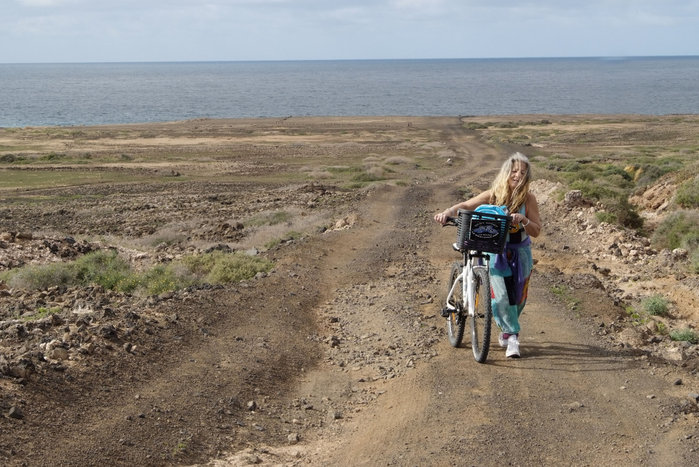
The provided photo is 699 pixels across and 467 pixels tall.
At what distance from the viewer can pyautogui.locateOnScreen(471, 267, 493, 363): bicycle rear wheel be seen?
23.2 feet

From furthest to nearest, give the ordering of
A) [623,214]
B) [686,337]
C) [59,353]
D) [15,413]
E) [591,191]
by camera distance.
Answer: [591,191]
[623,214]
[686,337]
[59,353]
[15,413]

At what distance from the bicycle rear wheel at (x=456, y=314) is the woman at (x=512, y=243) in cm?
46

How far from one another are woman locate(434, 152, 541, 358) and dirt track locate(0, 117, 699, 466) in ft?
1.61

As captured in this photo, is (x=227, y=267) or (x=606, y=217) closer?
(x=227, y=267)

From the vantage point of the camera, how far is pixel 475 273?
7.36 meters

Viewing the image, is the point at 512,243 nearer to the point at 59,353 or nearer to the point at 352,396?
the point at 352,396

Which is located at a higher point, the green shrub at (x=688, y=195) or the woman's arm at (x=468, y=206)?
the woman's arm at (x=468, y=206)

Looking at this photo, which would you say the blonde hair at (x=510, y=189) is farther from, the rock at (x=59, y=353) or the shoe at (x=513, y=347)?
the rock at (x=59, y=353)

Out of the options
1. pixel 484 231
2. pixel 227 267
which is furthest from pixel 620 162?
pixel 484 231

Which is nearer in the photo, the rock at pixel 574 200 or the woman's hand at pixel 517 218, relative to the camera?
the woman's hand at pixel 517 218

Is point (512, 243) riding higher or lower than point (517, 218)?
lower

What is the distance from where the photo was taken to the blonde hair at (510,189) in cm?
713

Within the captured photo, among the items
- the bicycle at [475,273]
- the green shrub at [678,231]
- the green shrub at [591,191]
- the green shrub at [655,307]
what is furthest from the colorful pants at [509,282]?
the green shrub at [591,191]

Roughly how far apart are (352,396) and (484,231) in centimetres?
203
